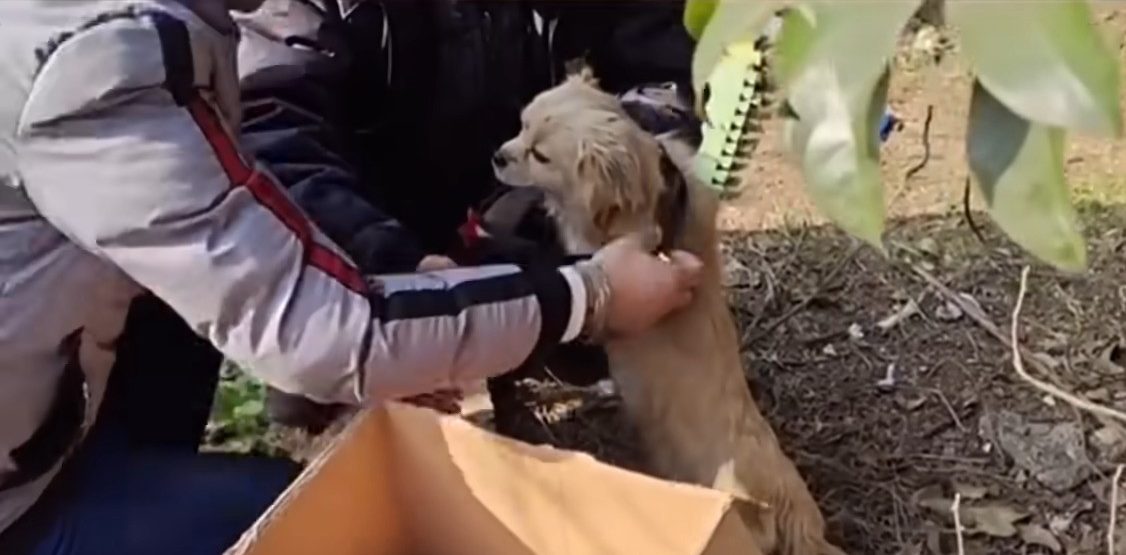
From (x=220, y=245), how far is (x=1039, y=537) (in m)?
1.29

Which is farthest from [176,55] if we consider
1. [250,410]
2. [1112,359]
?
[1112,359]

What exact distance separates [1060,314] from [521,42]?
1.02m

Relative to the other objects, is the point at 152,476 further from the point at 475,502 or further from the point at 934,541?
the point at 934,541

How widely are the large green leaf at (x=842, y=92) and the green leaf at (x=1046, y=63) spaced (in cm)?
3

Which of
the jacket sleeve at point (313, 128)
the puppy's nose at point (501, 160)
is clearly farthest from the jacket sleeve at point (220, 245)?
the puppy's nose at point (501, 160)

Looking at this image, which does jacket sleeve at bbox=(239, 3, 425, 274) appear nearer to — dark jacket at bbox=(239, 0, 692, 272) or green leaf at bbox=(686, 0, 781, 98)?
dark jacket at bbox=(239, 0, 692, 272)

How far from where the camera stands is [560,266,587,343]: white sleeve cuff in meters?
1.71

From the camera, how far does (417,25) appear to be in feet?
6.91

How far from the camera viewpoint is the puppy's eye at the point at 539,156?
2227 mm

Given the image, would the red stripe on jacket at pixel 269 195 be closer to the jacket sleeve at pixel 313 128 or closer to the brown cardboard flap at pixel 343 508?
the brown cardboard flap at pixel 343 508

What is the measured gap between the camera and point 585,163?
7.11 feet

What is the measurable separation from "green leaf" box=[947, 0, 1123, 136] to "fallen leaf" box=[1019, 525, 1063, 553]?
1.77m

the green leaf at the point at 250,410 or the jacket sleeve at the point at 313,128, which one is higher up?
the jacket sleeve at the point at 313,128

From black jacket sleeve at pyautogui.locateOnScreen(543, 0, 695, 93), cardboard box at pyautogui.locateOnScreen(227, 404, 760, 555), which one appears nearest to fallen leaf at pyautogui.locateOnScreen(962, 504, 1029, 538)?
black jacket sleeve at pyautogui.locateOnScreen(543, 0, 695, 93)
